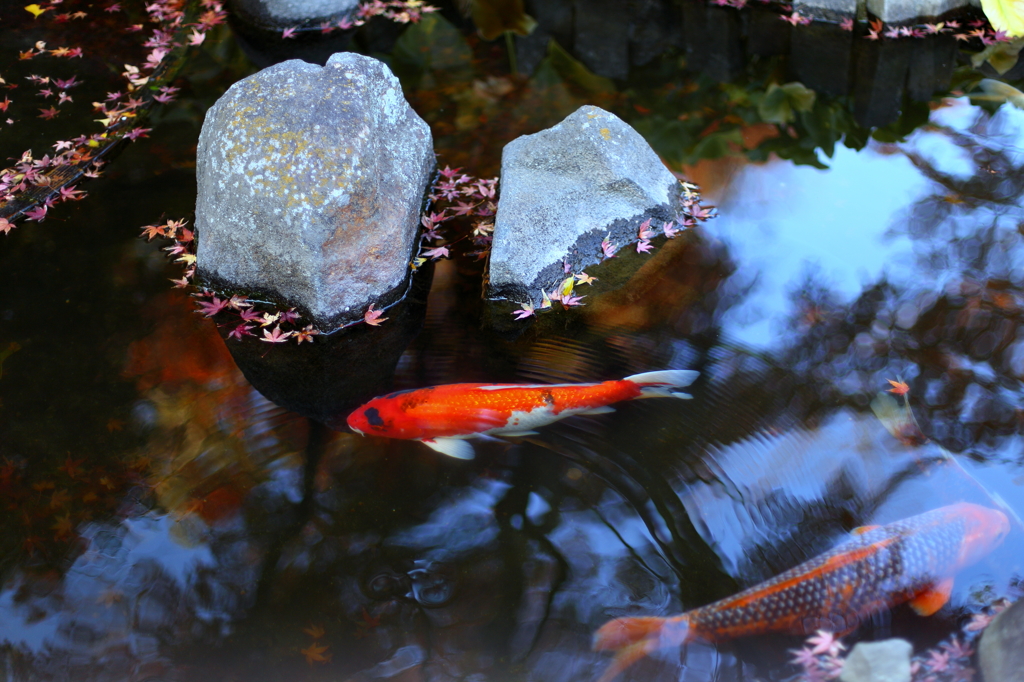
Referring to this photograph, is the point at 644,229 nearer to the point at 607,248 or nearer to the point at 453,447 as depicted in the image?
the point at 607,248

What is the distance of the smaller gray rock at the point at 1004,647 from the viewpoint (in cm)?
246

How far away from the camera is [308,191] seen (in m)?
3.79

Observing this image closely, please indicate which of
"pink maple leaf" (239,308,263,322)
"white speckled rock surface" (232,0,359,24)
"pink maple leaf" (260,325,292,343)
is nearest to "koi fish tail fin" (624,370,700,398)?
"pink maple leaf" (260,325,292,343)

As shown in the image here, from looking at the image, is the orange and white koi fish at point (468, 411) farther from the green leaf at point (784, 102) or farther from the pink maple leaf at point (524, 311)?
the green leaf at point (784, 102)

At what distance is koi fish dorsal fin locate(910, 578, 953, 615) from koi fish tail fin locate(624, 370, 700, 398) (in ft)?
4.38

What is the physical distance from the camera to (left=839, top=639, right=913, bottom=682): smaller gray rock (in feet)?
8.61

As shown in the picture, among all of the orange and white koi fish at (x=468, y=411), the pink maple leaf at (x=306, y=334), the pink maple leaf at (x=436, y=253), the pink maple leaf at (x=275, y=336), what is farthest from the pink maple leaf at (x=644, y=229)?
the pink maple leaf at (x=275, y=336)

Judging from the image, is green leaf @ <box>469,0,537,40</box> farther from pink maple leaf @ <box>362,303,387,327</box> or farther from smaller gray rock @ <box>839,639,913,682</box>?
smaller gray rock @ <box>839,639,913,682</box>

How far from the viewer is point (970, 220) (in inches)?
182

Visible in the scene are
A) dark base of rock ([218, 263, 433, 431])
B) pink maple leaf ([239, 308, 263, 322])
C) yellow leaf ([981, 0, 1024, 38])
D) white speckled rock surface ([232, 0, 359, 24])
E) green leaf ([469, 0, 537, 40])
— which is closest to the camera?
dark base of rock ([218, 263, 433, 431])

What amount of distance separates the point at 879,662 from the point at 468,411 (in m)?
2.01

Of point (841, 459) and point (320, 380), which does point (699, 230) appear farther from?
point (320, 380)

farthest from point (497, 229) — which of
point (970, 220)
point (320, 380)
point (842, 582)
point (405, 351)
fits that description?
point (970, 220)

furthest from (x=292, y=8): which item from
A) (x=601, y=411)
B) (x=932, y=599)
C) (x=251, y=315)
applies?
(x=932, y=599)
